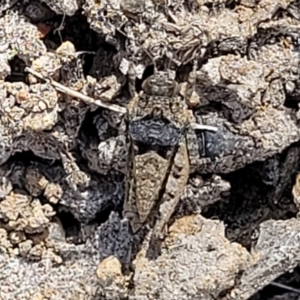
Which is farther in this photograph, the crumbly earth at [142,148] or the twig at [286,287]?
the twig at [286,287]

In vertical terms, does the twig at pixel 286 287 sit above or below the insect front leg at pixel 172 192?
below

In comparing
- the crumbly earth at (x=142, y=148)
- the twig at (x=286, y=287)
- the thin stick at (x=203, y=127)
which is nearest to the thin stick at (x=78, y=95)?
the crumbly earth at (x=142, y=148)

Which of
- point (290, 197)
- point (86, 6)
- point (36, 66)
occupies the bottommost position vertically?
point (290, 197)

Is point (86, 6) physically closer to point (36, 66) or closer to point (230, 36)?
point (36, 66)

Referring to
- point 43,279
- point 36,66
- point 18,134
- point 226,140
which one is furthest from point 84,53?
point 43,279

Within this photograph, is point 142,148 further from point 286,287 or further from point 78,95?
point 286,287

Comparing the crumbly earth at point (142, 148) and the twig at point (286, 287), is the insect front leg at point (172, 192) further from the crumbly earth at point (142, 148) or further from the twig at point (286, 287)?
the twig at point (286, 287)

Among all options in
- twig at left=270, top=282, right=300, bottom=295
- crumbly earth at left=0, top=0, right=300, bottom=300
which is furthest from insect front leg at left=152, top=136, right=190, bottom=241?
twig at left=270, top=282, right=300, bottom=295

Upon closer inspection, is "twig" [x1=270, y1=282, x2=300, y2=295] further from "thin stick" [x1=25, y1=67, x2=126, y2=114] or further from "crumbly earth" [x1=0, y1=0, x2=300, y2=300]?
"thin stick" [x1=25, y1=67, x2=126, y2=114]

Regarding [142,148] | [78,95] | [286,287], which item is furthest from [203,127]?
[286,287]
